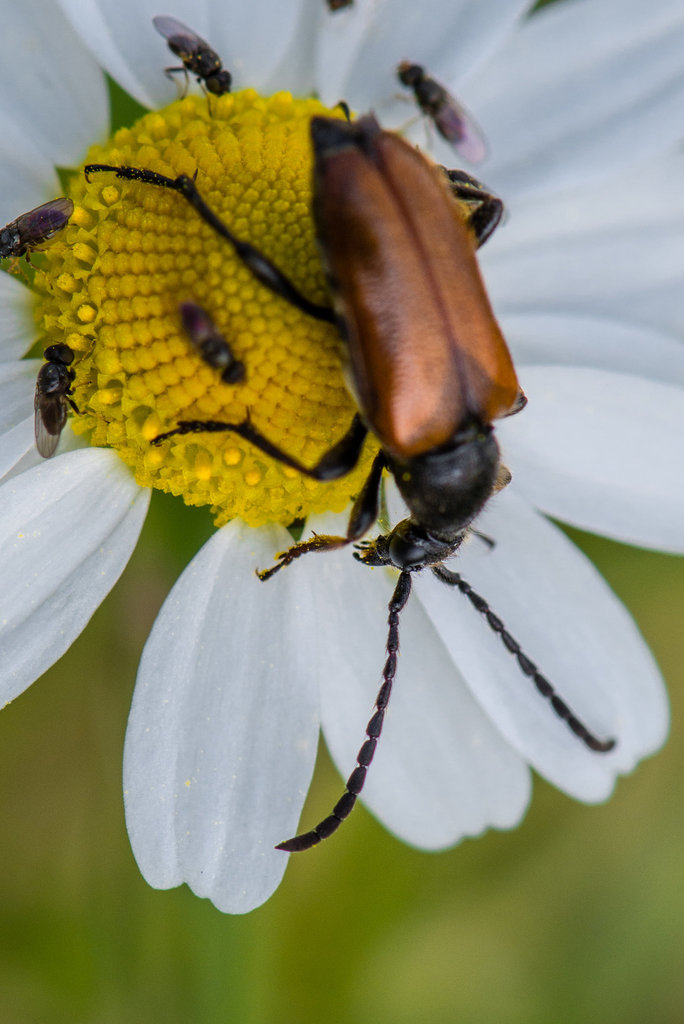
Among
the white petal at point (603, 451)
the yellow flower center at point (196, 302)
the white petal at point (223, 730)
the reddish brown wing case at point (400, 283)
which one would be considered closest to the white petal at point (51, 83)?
the yellow flower center at point (196, 302)

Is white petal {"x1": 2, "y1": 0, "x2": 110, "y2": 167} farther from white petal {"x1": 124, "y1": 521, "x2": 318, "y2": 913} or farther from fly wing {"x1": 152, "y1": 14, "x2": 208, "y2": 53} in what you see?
white petal {"x1": 124, "y1": 521, "x2": 318, "y2": 913}

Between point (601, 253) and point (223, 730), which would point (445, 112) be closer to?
point (601, 253)

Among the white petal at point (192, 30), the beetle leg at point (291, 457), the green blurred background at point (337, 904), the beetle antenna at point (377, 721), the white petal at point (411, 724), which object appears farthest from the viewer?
the green blurred background at point (337, 904)

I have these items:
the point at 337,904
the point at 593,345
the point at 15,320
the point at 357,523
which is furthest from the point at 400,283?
the point at 337,904

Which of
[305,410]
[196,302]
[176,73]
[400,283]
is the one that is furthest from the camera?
[176,73]

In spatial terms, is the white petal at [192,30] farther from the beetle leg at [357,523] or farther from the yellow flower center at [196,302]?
the beetle leg at [357,523]

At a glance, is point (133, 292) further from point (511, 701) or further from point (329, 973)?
point (329, 973)

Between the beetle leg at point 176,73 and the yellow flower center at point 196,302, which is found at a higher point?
the beetle leg at point 176,73

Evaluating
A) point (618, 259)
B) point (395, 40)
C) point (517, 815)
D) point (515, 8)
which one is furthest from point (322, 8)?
point (517, 815)
